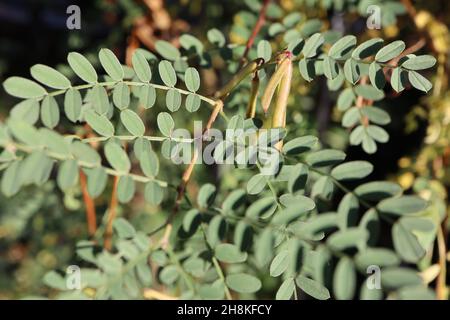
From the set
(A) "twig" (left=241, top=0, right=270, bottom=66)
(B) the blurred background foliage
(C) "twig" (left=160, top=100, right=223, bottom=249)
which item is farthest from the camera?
(B) the blurred background foliage

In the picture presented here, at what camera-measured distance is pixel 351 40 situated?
2.31 feet

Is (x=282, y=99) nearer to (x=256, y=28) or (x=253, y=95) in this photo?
(x=253, y=95)

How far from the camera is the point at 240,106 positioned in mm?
933

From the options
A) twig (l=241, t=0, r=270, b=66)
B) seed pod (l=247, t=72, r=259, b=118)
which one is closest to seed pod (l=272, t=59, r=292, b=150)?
seed pod (l=247, t=72, r=259, b=118)

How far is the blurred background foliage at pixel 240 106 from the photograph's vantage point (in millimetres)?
1118

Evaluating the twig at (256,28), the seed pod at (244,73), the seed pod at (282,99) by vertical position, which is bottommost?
the seed pod at (282,99)

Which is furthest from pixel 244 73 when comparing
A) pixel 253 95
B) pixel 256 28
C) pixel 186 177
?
pixel 256 28

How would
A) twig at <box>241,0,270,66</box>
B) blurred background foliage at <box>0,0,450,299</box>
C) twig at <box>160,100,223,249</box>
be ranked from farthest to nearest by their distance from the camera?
blurred background foliage at <box>0,0,450,299</box>
twig at <box>241,0,270,66</box>
twig at <box>160,100,223,249</box>

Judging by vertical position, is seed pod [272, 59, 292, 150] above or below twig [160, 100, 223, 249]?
above

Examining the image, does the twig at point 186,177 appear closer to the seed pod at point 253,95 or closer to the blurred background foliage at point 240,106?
the seed pod at point 253,95

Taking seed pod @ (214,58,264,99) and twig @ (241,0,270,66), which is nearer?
seed pod @ (214,58,264,99)

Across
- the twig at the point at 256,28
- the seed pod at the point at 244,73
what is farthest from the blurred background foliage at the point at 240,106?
the seed pod at the point at 244,73

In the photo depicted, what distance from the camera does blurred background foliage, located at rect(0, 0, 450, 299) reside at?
1.12m

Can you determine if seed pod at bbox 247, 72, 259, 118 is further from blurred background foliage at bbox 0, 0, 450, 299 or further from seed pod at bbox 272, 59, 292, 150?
blurred background foliage at bbox 0, 0, 450, 299
